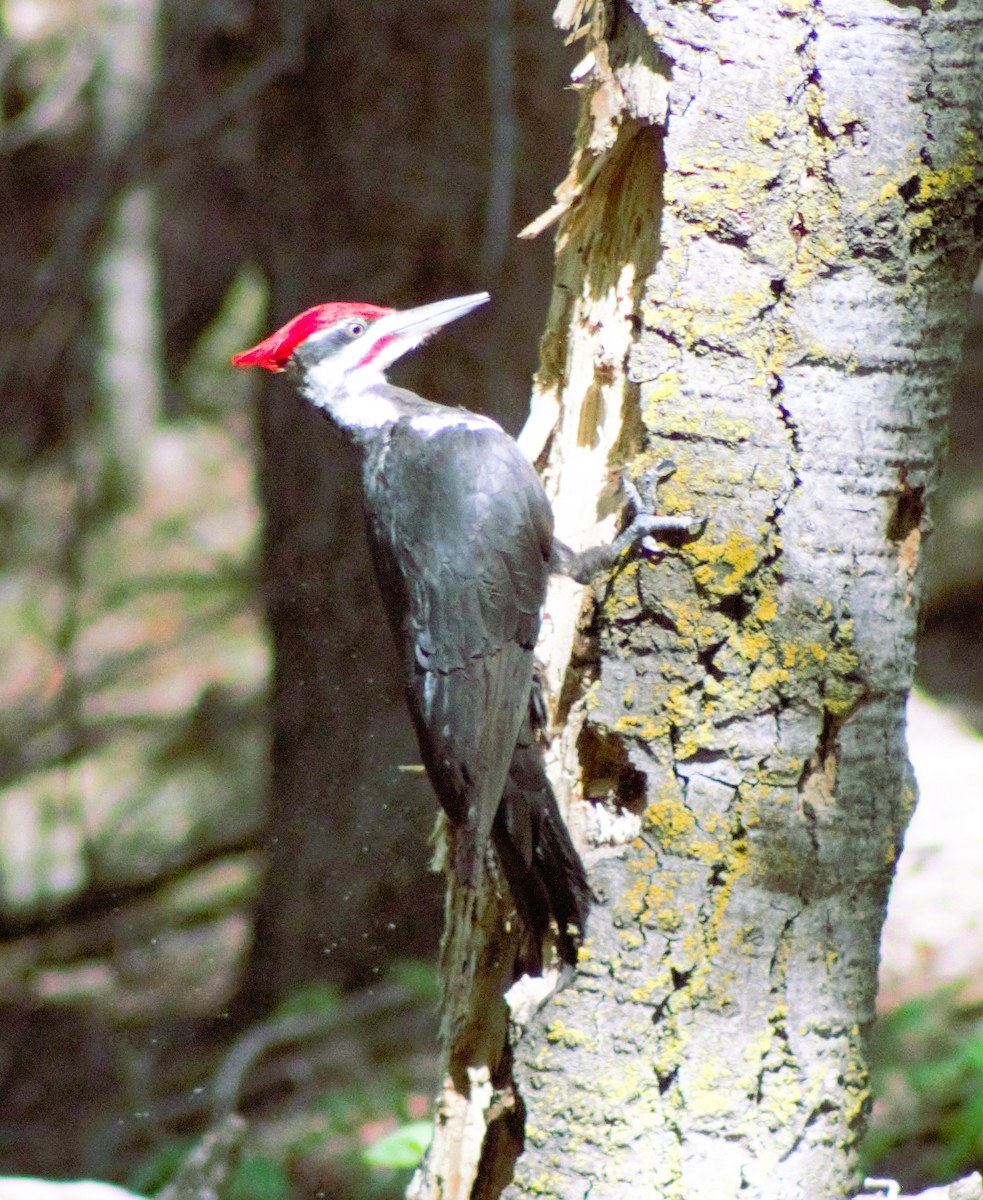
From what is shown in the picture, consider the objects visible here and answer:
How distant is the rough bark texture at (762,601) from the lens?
5.77 feet

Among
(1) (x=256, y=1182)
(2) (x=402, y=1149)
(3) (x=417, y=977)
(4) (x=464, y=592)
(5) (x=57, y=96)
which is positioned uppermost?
(5) (x=57, y=96)

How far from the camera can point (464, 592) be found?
7.73ft

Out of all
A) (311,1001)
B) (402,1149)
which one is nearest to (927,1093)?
(402,1149)

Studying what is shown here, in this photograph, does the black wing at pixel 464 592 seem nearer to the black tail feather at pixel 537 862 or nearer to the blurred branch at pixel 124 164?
the black tail feather at pixel 537 862

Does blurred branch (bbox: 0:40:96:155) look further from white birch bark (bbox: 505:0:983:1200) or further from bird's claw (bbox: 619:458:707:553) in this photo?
bird's claw (bbox: 619:458:707:553)

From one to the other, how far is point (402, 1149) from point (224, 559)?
421 cm

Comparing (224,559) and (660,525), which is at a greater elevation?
(660,525)

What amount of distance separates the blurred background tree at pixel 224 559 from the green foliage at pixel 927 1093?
48.2 inches

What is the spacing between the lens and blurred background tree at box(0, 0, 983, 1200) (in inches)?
140

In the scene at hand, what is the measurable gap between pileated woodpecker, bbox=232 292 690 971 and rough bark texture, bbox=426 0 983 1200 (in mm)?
115

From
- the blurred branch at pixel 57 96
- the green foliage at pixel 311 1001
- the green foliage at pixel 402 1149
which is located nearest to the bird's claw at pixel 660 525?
the green foliage at pixel 402 1149

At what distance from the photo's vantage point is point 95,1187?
7.65 feet

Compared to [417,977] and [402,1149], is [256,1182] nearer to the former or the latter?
[417,977]

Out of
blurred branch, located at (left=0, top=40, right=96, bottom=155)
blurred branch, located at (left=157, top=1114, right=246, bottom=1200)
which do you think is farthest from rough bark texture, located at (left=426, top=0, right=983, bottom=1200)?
blurred branch, located at (left=0, top=40, right=96, bottom=155)
